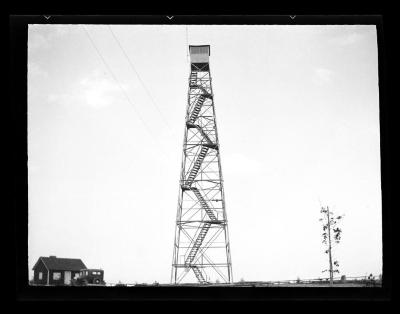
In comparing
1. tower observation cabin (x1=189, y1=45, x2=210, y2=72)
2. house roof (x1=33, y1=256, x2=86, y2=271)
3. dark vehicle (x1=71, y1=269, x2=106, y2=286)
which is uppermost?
tower observation cabin (x1=189, y1=45, x2=210, y2=72)

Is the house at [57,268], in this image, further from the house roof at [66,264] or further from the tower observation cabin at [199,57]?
the tower observation cabin at [199,57]

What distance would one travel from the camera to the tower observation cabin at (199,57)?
37.7ft

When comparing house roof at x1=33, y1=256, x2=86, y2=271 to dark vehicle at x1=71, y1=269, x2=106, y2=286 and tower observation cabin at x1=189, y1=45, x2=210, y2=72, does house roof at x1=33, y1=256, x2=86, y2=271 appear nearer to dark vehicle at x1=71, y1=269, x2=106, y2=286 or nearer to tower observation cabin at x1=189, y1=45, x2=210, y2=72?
dark vehicle at x1=71, y1=269, x2=106, y2=286

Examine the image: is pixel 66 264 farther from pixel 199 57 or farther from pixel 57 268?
pixel 199 57

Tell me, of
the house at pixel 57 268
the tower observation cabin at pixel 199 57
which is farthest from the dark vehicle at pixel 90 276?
the tower observation cabin at pixel 199 57

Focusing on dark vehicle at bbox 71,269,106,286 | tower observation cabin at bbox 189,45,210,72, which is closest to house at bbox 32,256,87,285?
dark vehicle at bbox 71,269,106,286

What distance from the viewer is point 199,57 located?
11922mm

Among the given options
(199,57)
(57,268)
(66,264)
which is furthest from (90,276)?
(199,57)

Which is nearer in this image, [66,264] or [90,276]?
[90,276]

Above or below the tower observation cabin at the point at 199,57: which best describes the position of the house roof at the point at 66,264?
below

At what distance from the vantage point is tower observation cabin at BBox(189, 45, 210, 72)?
11.5 metres

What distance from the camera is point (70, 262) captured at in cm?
991
